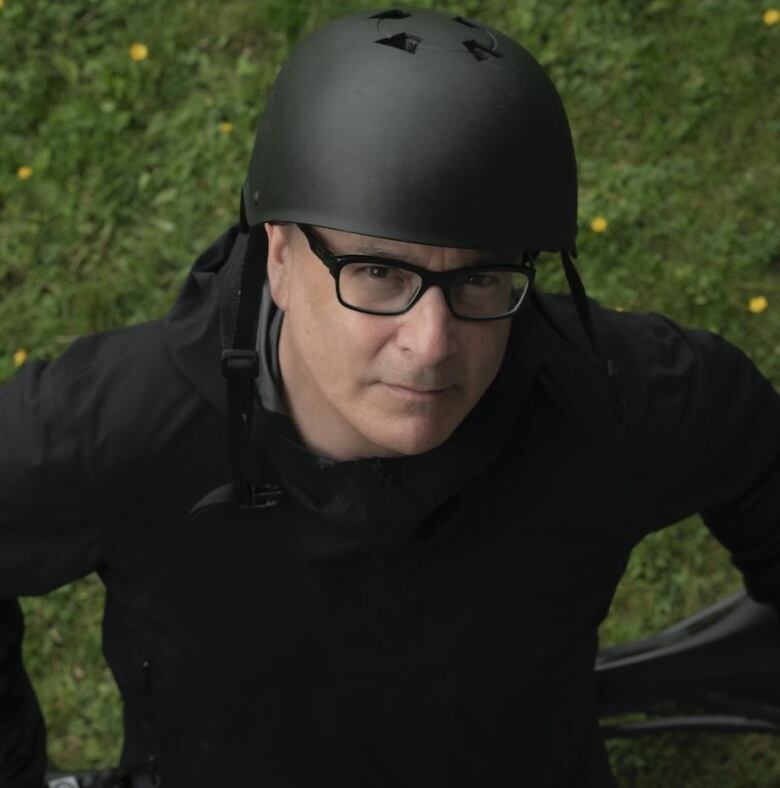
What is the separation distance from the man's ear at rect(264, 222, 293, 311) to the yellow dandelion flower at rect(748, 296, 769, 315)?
2602 millimetres

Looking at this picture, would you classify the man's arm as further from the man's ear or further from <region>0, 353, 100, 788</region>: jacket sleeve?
<region>0, 353, 100, 788</region>: jacket sleeve

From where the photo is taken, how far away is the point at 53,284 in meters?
4.77

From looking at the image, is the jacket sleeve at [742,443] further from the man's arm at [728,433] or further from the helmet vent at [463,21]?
the helmet vent at [463,21]

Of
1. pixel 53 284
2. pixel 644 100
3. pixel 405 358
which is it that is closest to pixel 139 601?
pixel 405 358

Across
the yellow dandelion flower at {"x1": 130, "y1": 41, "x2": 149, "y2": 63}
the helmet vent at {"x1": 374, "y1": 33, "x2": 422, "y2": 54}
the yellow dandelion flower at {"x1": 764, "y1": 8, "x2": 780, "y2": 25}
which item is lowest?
the yellow dandelion flower at {"x1": 130, "y1": 41, "x2": 149, "y2": 63}

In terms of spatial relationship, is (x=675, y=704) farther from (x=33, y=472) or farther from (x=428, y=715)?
(x=33, y=472)

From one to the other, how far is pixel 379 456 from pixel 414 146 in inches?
22.1

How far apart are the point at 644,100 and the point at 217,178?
1.51 metres

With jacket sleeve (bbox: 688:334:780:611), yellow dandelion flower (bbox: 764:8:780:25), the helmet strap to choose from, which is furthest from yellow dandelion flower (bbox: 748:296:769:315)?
the helmet strap

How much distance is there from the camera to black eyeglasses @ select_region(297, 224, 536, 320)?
2.17 meters

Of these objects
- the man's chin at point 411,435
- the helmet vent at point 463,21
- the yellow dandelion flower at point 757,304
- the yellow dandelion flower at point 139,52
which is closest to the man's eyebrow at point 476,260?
the man's chin at point 411,435

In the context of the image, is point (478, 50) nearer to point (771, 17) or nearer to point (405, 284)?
point (405, 284)

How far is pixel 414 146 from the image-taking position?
85.7 inches

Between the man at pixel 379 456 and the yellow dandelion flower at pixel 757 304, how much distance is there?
159cm
